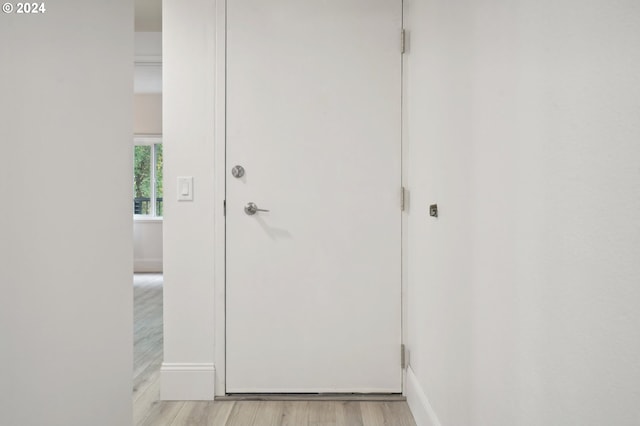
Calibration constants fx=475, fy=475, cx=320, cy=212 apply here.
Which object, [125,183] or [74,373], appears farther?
[125,183]

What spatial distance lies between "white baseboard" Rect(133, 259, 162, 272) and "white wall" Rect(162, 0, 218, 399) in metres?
5.16

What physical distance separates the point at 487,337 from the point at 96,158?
37.6 inches

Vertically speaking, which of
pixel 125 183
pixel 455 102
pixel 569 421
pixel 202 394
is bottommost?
pixel 202 394

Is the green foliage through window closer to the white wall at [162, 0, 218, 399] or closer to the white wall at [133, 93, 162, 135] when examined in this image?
the white wall at [133, 93, 162, 135]

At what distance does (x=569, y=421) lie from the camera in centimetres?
78

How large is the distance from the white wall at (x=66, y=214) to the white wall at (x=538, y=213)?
774mm

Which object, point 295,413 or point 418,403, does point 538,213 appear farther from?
Result: point 295,413

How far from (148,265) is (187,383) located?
5293 millimetres

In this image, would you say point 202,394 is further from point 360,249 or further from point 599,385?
point 599,385

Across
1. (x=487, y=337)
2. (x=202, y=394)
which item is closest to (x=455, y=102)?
(x=487, y=337)

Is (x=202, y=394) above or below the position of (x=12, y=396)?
below

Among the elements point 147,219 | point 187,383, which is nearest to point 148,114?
point 147,219

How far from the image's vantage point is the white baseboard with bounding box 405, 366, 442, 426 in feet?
5.69

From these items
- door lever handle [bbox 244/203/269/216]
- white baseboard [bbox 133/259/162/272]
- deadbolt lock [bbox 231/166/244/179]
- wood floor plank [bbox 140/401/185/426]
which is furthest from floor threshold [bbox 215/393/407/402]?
white baseboard [bbox 133/259/162/272]
